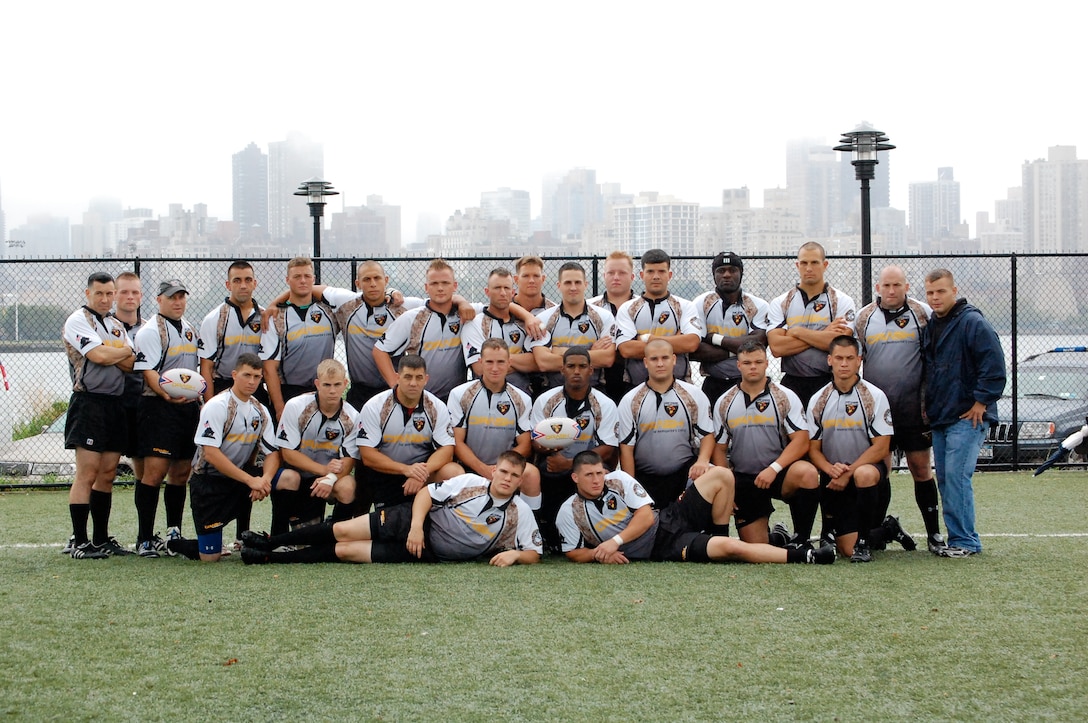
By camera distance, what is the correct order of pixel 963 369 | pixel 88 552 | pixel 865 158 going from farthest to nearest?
pixel 865 158 < pixel 88 552 < pixel 963 369

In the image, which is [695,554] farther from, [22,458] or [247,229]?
[247,229]

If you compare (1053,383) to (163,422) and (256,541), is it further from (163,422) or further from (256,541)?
(163,422)

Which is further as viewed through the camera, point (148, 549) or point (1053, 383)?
point (1053, 383)

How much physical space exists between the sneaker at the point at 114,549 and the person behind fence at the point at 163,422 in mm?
83

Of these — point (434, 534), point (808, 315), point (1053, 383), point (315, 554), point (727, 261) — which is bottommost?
point (315, 554)

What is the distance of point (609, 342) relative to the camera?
22.5ft

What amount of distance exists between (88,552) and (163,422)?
919 mm

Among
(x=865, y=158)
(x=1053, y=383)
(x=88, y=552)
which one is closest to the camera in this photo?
(x=88, y=552)

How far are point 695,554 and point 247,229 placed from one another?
1161cm

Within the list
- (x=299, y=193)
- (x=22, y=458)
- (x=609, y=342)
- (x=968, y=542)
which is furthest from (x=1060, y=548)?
(x=22, y=458)

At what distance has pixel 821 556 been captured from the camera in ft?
19.9

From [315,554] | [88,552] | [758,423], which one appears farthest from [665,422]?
A: [88,552]

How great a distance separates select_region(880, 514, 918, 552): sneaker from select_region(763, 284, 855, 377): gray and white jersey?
3.39 feet

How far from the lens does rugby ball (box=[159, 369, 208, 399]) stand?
21.2ft
